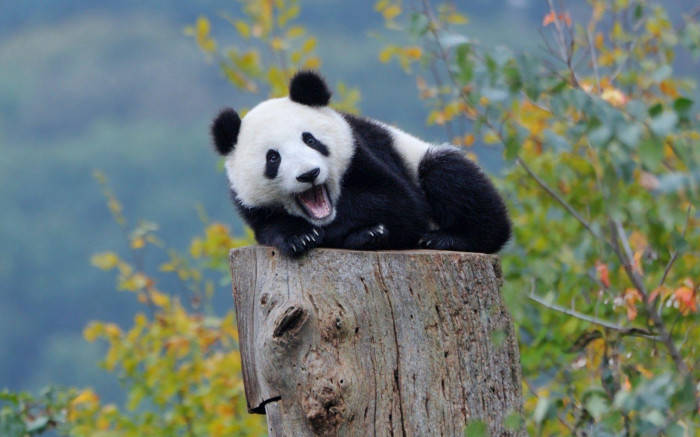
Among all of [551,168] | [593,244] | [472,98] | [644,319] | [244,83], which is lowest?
[644,319]

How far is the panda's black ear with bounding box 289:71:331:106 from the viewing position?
3.71m

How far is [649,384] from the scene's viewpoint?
2104mm

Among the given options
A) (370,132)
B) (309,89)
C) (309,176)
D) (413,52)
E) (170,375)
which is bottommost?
(170,375)

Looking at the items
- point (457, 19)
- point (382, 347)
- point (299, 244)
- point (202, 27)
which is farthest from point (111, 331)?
point (382, 347)

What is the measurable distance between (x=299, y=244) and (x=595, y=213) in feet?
4.72

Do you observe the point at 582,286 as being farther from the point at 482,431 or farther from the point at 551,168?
the point at 482,431

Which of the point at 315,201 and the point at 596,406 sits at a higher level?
the point at 315,201

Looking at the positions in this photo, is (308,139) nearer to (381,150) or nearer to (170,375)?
(381,150)

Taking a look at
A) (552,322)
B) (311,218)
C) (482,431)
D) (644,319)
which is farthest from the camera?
(552,322)

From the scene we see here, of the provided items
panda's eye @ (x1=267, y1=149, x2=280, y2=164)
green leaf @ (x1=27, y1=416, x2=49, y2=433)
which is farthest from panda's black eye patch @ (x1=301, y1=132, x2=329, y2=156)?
green leaf @ (x1=27, y1=416, x2=49, y2=433)

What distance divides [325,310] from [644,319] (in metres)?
2.31

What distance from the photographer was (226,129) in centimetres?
367

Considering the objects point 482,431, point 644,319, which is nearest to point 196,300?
point 644,319

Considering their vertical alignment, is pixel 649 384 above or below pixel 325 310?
below
